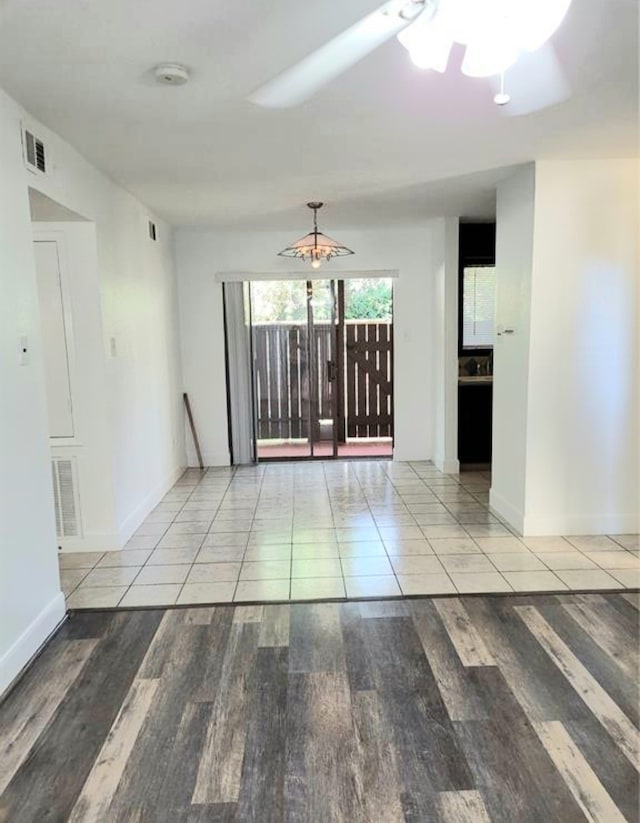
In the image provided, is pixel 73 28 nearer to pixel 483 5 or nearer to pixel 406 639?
pixel 483 5

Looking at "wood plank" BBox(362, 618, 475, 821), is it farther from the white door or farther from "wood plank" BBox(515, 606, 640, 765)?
the white door

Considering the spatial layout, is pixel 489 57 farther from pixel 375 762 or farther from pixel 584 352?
pixel 584 352

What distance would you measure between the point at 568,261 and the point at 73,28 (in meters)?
2.80

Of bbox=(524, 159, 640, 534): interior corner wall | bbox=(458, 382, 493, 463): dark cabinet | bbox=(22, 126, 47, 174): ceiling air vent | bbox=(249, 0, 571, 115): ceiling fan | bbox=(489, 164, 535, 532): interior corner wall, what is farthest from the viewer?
bbox=(458, 382, 493, 463): dark cabinet

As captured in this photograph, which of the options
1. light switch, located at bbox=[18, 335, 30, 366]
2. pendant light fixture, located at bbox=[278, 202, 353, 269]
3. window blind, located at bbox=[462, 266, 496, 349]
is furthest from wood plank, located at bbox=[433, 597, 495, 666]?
window blind, located at bbox=[462, 266, 496, 349]

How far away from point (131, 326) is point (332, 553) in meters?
2.11

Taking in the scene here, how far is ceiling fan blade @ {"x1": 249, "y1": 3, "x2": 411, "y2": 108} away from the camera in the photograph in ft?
5.28

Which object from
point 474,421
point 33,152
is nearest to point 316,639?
point 33,152

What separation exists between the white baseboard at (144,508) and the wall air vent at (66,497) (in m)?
0.26

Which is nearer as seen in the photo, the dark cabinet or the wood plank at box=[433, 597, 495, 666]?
the wood plank at box=[433, 597, 495, 666]

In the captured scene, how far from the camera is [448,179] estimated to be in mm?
3664

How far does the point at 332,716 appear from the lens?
6.39ft

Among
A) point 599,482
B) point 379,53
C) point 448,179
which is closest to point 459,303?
point 448,179

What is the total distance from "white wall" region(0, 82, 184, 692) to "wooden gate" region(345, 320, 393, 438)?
2.48 meters
